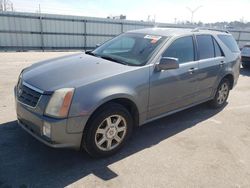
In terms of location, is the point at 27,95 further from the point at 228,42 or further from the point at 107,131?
the point at 228,42

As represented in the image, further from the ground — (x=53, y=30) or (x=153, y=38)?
(x=153, y=38)

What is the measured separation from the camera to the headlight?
9.47ft

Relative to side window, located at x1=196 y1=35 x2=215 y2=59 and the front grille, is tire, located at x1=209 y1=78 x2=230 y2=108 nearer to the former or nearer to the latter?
side window, located at x1=196 y1=35 x2=215 y2=59

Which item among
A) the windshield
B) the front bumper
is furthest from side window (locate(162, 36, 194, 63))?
the front bumper

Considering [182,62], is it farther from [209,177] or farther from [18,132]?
[18,132]

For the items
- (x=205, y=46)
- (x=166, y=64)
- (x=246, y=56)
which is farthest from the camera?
(x=246, y=56)

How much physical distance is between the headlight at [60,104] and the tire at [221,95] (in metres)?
3.65

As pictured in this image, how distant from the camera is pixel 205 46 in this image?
4.97m

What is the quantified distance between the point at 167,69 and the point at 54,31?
12529mm

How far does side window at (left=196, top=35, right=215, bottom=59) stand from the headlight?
284 cm

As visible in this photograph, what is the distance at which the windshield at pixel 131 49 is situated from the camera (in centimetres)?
388

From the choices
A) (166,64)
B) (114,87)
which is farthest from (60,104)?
(166,64)

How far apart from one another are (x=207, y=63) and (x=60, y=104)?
3112 mm

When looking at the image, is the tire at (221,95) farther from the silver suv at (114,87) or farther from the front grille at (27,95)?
the front grille at (27,95)
